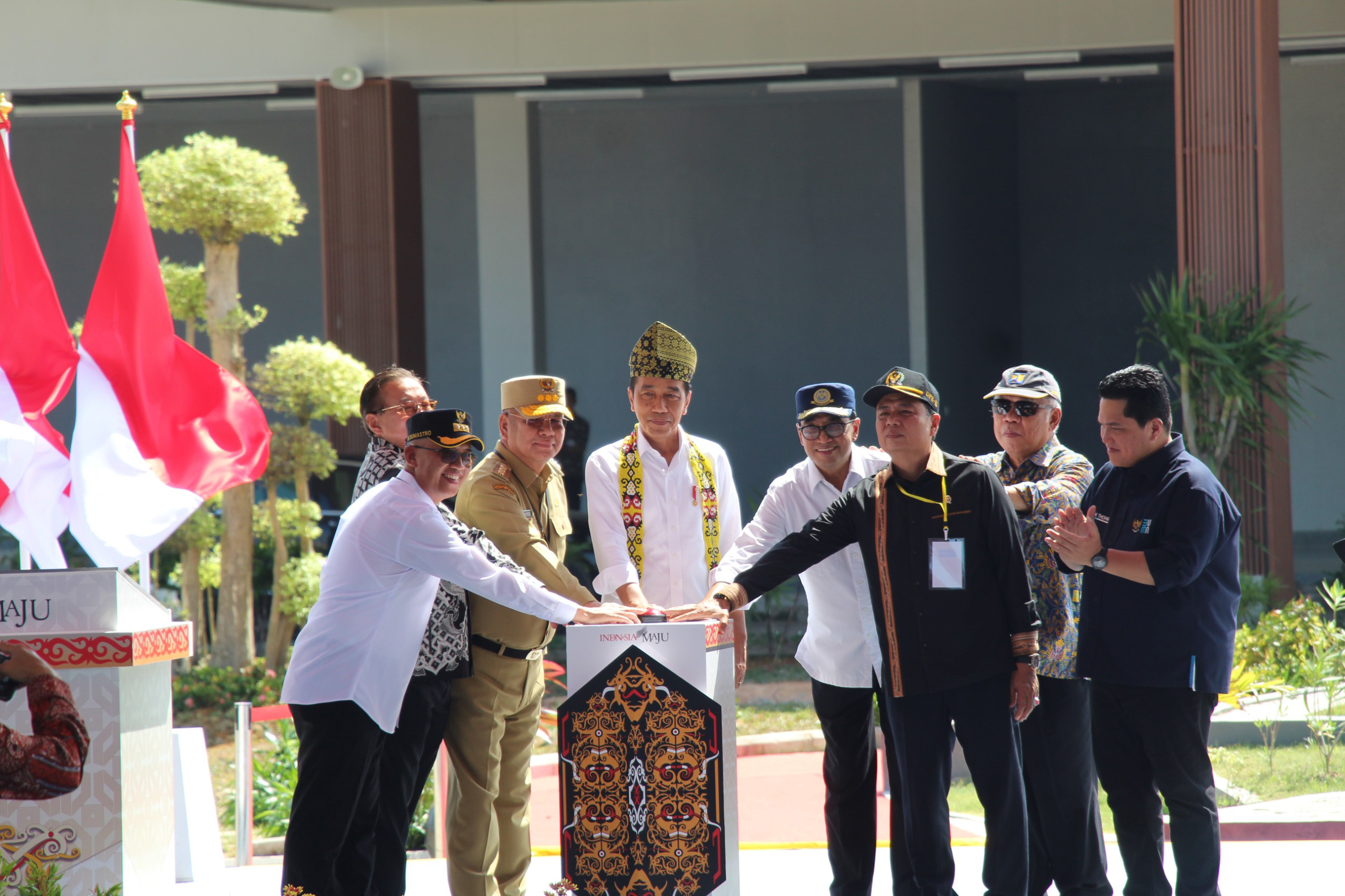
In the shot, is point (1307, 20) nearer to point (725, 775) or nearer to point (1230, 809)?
point (1230, 809)

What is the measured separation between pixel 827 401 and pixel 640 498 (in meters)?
0.65

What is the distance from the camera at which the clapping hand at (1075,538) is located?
3.53 meters

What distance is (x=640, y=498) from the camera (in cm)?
404

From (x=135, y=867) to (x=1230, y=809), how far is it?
13.2 ft

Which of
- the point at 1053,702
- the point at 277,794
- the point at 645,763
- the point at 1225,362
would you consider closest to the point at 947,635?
the point at 1053,702

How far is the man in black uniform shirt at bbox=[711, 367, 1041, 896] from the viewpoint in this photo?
11.6ft

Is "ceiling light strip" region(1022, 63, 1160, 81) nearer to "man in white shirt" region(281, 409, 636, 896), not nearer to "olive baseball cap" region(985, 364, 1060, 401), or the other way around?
"olive baseball cap" region(985, 364, 1060, 401)

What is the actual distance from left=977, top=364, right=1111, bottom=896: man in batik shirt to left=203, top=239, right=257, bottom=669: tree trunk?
5201 millimetres

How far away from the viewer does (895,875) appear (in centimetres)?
384

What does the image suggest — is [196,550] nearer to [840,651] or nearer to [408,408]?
[408,408]

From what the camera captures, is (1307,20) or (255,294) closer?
(1307,20)

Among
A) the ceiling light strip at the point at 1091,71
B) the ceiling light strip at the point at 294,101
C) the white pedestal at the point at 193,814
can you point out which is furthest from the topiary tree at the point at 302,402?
the ceiling light strip at the point at 1091,71

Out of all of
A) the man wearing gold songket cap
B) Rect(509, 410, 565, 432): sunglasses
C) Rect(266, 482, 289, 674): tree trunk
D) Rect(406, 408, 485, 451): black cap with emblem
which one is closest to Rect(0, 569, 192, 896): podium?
Rect(406, 408, 485, 451): black cap with emblem

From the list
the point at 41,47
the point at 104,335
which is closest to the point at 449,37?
the point at 41,47
